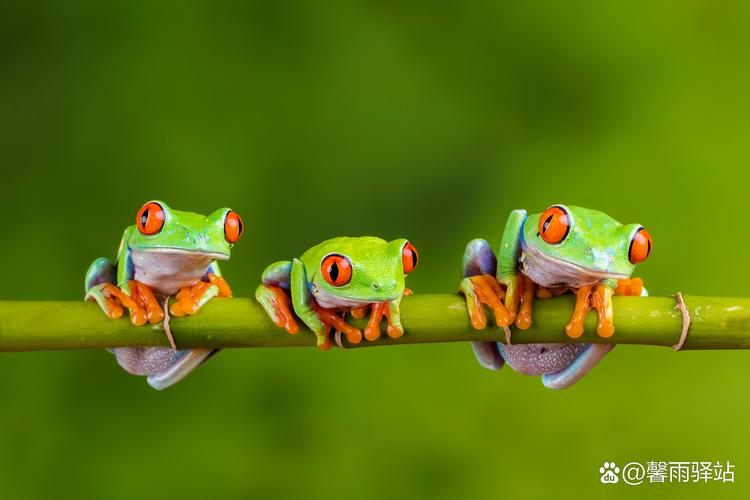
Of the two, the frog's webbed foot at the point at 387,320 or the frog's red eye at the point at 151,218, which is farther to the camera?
the frog's red eye at the point at 151,218

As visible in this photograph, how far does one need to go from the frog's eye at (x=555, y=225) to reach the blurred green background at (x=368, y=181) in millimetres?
1338

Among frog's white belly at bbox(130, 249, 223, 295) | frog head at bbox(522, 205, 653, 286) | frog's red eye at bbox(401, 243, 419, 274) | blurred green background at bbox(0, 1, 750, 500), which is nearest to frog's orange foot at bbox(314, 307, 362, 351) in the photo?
frog's red eye at bbox(401, 243, 419, 274)

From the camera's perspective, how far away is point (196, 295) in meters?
1.47

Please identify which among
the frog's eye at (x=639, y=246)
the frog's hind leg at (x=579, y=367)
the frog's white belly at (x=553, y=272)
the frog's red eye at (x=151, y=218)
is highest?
the frog's red eye at (x=151, y=218)

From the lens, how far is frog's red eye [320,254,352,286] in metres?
1.39

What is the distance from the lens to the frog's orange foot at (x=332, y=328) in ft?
4.70

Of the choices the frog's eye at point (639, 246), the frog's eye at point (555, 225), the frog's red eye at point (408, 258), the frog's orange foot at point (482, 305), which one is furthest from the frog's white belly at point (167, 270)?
the frog's eye at point (639, 246)

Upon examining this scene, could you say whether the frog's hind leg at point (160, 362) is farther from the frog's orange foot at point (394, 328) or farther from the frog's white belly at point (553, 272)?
the frog's white belly at point (553, 272)

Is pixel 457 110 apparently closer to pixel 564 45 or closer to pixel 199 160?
pixel 564 45

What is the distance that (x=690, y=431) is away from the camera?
266cm

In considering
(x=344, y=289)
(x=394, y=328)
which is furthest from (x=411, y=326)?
(x=344, y=289)

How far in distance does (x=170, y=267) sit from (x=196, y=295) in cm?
12

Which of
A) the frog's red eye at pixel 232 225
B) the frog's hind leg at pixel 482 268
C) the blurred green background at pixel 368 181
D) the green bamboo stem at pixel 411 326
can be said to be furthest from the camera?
the blurred green background at pixel 368 181

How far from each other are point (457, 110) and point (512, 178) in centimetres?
31
